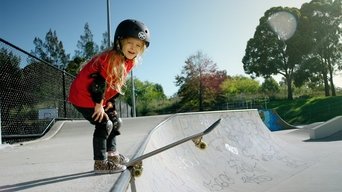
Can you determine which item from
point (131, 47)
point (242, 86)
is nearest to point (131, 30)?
point (131, 47)

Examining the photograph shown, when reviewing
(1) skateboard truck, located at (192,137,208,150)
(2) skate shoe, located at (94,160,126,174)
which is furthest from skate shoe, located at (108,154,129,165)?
(1) skateboard truck, located at (192,137,208,150)

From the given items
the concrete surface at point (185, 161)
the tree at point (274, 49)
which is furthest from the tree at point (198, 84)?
the concrete surface at point (185, 161)

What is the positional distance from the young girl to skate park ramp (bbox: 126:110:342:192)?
0.44 metres

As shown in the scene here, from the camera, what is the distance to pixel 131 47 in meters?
3.25

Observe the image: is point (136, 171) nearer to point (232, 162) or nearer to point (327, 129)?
point (232, 162)

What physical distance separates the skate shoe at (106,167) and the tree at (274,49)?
44.7 m

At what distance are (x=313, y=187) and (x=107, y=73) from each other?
614cm

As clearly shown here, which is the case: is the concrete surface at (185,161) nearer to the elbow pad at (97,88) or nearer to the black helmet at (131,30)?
the elbow pad at (97,88)

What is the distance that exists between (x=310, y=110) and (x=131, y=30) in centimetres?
3849

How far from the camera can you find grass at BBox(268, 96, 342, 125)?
36219 millimetres

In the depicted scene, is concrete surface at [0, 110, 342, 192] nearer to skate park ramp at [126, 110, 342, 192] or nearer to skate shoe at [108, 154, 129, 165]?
skate park ramp at [126, 110, 342, 192]

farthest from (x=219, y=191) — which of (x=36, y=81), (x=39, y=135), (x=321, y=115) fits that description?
(x=321, y=115)

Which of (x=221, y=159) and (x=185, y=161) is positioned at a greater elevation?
(x=185, y=161)

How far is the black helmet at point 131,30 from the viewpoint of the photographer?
10.4 feet
